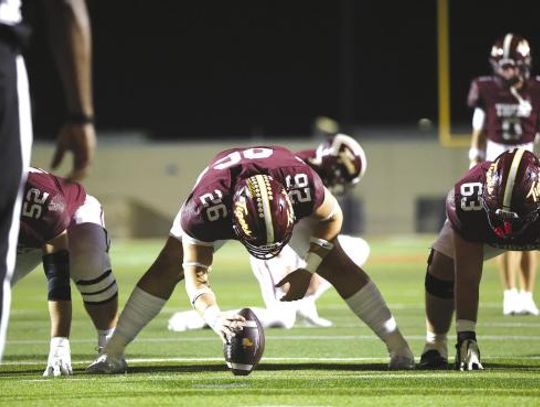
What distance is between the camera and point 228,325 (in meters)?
5.12

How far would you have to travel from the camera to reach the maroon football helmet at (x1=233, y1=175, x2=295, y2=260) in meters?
5.09

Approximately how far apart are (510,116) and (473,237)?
359 centimetres

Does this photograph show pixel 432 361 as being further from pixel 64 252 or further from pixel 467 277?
pixel 64 252

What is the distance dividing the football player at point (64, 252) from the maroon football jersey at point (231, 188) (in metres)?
0.62

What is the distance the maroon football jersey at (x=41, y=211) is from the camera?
216 inches

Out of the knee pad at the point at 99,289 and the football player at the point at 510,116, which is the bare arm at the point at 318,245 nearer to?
the knee pad at the point at 99,289

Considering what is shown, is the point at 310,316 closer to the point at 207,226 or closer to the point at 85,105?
the point at 207,226

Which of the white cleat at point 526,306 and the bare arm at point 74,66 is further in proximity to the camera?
the white cleat at point 526,306

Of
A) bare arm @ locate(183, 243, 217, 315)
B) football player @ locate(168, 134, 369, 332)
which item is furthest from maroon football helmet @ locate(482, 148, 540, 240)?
football player @ locate(168, 134, 369, 332)

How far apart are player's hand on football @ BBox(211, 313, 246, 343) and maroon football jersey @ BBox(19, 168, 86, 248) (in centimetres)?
93

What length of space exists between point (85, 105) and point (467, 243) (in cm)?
266

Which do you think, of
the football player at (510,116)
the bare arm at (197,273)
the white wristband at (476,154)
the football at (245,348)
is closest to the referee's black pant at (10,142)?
the football at (245,348)

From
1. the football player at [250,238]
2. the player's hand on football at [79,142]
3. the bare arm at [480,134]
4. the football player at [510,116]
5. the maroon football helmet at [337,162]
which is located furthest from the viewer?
the bare arm at [480,134]

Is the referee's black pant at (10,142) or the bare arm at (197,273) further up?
the referee's black pant at (10,142)
